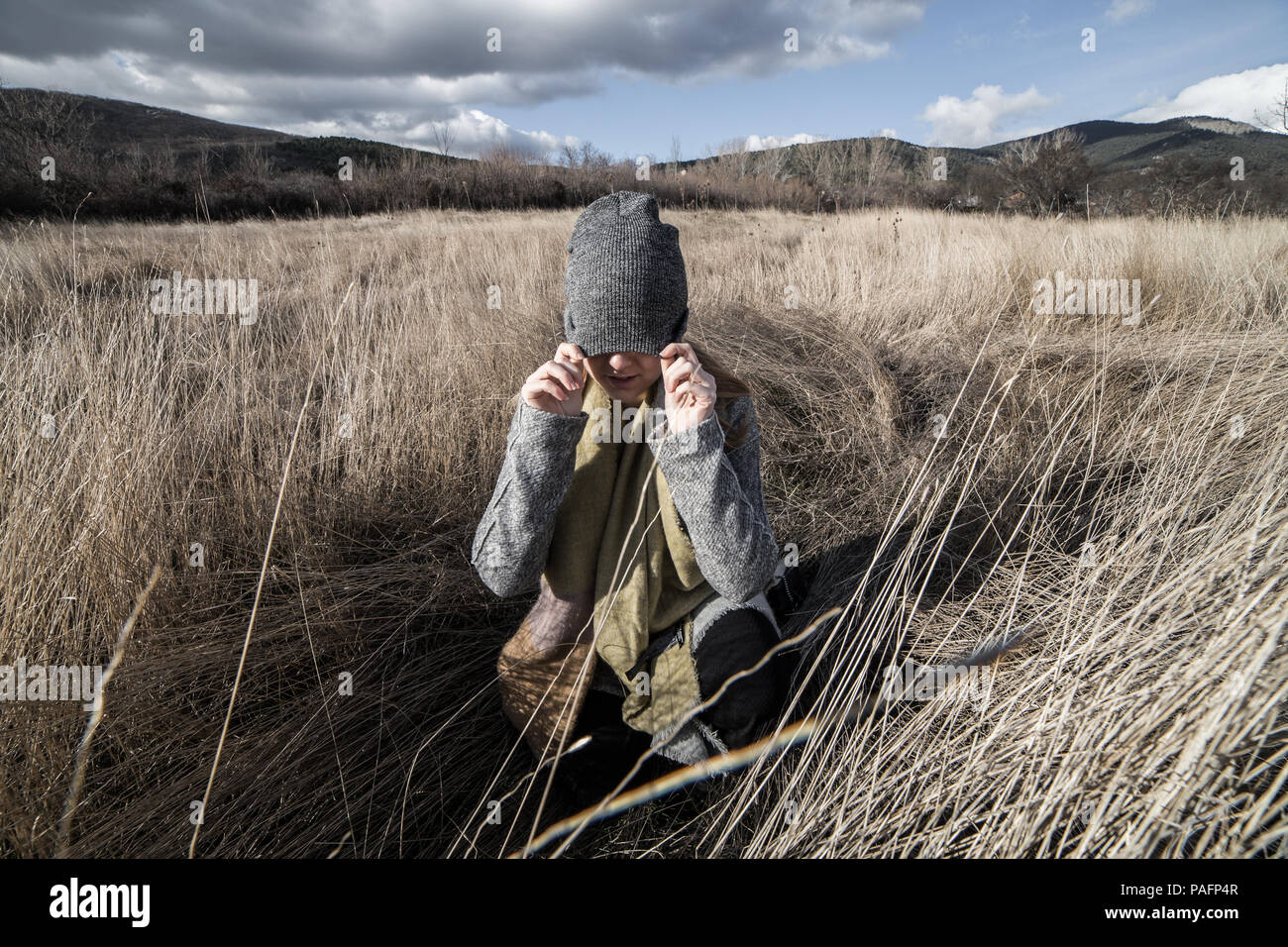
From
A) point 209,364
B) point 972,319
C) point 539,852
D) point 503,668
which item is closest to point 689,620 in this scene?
point 503,668

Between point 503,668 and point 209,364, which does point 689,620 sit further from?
point 209,364

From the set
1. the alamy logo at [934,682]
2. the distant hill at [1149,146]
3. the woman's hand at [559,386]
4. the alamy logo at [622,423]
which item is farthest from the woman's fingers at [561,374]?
the distant hill at [1149,146]

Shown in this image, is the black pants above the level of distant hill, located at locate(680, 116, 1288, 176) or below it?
below

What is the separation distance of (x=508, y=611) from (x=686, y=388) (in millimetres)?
1086

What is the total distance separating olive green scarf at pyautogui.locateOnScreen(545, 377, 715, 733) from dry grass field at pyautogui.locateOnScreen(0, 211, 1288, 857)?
30cm

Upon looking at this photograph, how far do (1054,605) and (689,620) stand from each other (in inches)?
43.5

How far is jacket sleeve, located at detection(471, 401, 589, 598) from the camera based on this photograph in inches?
45.4

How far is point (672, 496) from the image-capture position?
1.25 metres

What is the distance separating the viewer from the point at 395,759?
1446mm

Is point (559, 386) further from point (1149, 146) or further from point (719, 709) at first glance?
point (1149, 146)

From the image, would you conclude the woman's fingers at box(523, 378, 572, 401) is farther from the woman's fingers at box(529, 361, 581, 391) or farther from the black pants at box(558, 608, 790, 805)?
the black pants at box(558, 608, 790, 805)

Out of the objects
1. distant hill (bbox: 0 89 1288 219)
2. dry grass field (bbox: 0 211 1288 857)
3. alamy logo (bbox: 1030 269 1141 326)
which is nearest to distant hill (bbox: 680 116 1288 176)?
distant hill (bbox: 0 89 1288 219)
